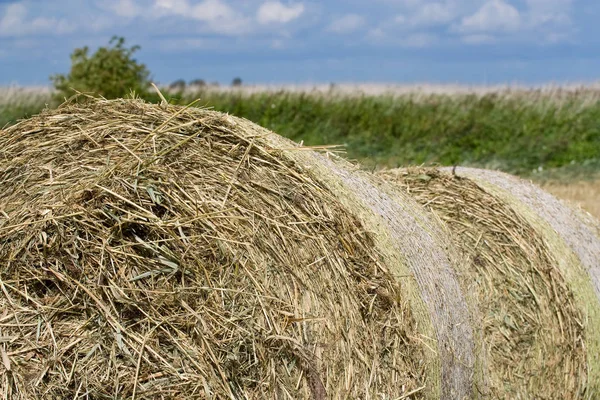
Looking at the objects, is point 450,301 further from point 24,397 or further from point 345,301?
point 24,397

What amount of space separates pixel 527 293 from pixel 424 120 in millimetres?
16408

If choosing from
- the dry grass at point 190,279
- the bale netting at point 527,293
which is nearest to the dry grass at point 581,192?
the bale netting at point 527,293

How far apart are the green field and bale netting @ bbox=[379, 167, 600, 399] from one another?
39.0ft

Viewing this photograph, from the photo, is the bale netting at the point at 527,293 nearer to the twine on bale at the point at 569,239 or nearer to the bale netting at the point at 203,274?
the twine on bale at the point at 569,239

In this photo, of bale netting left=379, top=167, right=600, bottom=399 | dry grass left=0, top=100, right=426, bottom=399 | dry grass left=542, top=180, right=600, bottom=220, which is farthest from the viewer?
dry grass left=542, top=180, right=600, bottom=220

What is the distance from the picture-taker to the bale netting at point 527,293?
5.43 m

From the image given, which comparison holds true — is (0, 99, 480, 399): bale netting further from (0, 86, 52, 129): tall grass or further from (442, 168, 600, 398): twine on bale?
(0, 86, 52, 129): tall grass

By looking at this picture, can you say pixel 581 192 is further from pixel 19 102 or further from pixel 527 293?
pixel 19 102

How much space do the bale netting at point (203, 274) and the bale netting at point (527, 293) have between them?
1.14 m

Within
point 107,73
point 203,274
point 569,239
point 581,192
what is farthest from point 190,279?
point 107,73

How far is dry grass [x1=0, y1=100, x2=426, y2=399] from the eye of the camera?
3625mm

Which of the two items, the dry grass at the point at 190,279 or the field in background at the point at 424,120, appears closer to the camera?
the dry grass at the point at 190,279

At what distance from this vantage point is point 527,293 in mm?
5492

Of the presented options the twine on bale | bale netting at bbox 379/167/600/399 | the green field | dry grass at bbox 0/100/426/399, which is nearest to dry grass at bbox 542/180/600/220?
the green field
